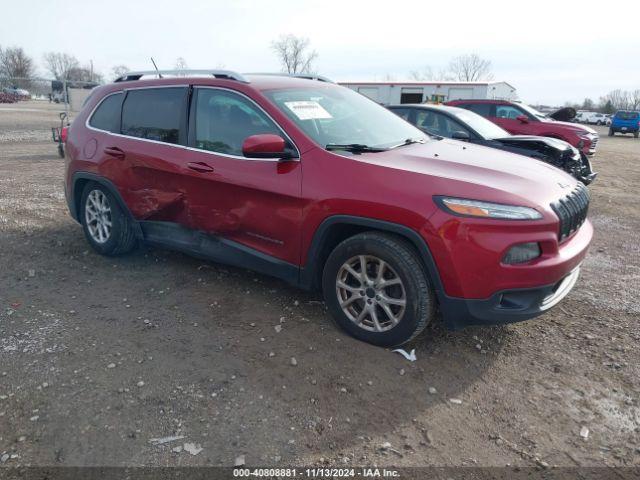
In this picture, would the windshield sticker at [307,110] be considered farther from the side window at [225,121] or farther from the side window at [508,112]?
the side window at [508,112]

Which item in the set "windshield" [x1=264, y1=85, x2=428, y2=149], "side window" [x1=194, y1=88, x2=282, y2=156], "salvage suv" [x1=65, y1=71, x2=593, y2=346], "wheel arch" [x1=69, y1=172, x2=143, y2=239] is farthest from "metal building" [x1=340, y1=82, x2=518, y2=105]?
"side window" [x1=194, y1=88, x2=282, y2=156]

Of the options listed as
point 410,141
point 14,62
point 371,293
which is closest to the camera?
point 371,293

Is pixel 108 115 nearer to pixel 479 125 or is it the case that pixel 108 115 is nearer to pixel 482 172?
pixel 482 172

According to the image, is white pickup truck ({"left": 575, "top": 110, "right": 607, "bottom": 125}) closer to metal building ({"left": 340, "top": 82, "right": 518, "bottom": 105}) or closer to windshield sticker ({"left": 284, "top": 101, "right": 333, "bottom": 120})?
metal building ({"left": 340, "top": 82, "right": 518, "bottom": 105})

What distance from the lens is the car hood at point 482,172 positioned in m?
2.80

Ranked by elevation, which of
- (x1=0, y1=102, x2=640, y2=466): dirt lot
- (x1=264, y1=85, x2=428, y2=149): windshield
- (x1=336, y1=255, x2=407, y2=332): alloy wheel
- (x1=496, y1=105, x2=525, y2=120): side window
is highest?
(x1=496, y1=105, x2=525, y2=120): side window

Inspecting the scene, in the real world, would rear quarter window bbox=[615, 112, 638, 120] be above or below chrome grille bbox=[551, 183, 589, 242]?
above

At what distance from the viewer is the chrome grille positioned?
290cm

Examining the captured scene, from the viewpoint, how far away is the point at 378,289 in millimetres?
3082

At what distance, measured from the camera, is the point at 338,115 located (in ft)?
12.4

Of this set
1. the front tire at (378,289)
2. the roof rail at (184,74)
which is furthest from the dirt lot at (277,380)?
the roof rail at (184,74)

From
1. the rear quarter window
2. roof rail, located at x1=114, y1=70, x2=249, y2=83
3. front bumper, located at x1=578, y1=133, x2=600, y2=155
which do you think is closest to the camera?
roof rail, located at x1=114, y1=70, x2=249, y2=83

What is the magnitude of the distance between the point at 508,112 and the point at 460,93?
10502 millimetres

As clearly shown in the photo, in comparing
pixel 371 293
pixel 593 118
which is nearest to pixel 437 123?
pixel 371 293
